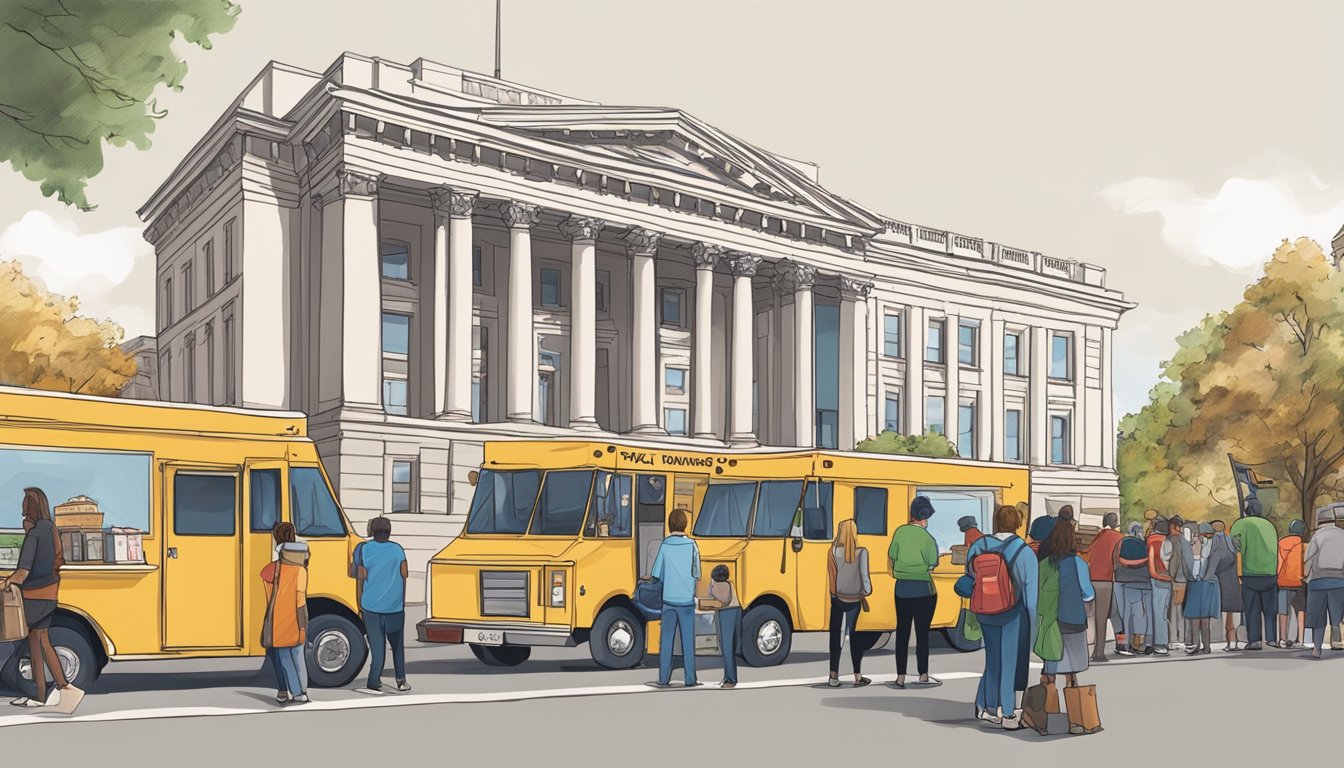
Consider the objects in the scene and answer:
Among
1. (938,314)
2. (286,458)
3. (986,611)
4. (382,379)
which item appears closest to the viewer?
(986,611)

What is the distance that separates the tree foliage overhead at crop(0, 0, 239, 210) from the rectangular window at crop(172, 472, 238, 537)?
11.1 feet

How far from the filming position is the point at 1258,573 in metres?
19.9

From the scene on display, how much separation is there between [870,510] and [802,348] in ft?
112

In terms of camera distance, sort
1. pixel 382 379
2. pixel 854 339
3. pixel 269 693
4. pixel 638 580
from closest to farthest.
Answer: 1. pixel 269 693
2. pixel 638 580
3. pixel 382 379
4. pixel 854 339

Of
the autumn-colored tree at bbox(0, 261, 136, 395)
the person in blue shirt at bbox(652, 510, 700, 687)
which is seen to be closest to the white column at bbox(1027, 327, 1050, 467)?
the autumn-colored tree at bbox(0, 261, 136, 395)

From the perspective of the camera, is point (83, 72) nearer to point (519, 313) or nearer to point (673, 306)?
point (519, 313)

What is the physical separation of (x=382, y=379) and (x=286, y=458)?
27941 mm

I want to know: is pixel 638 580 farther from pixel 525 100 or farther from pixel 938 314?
pixel 938 314

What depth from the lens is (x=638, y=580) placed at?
17.8m

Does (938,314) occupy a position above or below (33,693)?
above

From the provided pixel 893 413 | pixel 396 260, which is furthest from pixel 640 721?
pixel 893 413

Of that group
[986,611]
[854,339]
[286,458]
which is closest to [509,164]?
[854,339]

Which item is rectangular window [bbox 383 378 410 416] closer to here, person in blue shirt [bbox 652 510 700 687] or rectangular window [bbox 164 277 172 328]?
rectangular window [bbox 164 277 172 328]

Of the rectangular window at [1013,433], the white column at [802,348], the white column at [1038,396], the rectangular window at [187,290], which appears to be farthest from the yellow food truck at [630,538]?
the white column at [1038,396]
